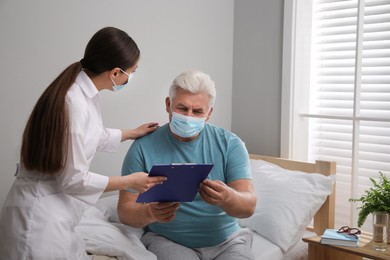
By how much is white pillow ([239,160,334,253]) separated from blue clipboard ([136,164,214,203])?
0.75 m

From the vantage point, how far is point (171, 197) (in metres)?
1.53

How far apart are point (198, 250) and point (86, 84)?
0.77 m

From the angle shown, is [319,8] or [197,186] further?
[319,8]

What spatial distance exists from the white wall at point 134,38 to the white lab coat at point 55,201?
1.51ft

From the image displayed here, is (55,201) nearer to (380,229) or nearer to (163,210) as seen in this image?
(163,210)

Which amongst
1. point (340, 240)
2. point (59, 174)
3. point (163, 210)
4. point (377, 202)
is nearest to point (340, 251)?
point (340, 240)

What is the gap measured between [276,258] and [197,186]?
2.39 feet

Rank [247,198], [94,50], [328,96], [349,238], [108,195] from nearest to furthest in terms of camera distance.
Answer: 1. [94,50]
2. [247,198]
3. [349,238]
4. [108,195]
5. [328,96]

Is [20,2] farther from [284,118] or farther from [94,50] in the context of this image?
[284,118]

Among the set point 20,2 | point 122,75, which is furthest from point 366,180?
point 20,2

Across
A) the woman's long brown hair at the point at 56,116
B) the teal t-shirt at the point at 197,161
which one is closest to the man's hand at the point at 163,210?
the teal t-shirt at the point at 197,161

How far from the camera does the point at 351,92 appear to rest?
2602mm

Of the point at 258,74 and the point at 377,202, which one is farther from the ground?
the point at 258,74

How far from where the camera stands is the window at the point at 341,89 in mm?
2482
